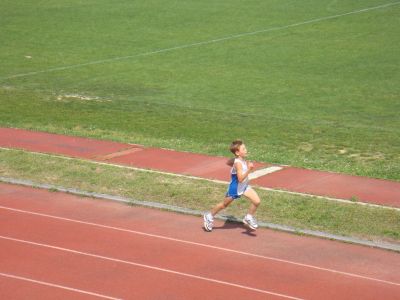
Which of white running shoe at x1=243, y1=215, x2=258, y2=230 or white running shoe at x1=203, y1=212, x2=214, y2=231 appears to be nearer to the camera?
white running shoe at x1=243, y1=215, x2=258, y2=230

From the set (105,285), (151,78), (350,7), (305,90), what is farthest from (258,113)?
(350,7)

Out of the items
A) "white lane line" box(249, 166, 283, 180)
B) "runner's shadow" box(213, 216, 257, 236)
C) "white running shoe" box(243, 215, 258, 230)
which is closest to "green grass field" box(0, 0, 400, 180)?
"white lane line" box(249, 166, 283, 180)

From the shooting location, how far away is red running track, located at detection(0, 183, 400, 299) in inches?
453

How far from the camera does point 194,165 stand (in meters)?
17.8

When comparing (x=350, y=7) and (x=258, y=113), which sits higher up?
(x=350, y=7)

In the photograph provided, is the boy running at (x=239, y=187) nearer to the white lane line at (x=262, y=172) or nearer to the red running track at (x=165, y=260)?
the red running track at (x=165, y=260)

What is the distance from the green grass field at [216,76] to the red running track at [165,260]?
455cm

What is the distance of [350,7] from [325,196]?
84.5ft

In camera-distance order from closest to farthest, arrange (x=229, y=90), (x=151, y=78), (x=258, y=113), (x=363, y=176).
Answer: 1. (x=363, y=176)
2. (x=258, y=113)
3. (x=229, y=90)
4. (x=151, y=78)

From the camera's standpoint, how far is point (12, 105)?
24.0m

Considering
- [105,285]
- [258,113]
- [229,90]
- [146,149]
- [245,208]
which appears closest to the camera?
[105,285]

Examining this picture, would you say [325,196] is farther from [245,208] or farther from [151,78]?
[151,78]

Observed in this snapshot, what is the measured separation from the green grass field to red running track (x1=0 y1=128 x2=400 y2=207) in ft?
1.98

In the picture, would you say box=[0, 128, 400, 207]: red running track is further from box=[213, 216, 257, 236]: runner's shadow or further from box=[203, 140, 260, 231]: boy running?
box=[203, 140, 260, 231]: boy running
